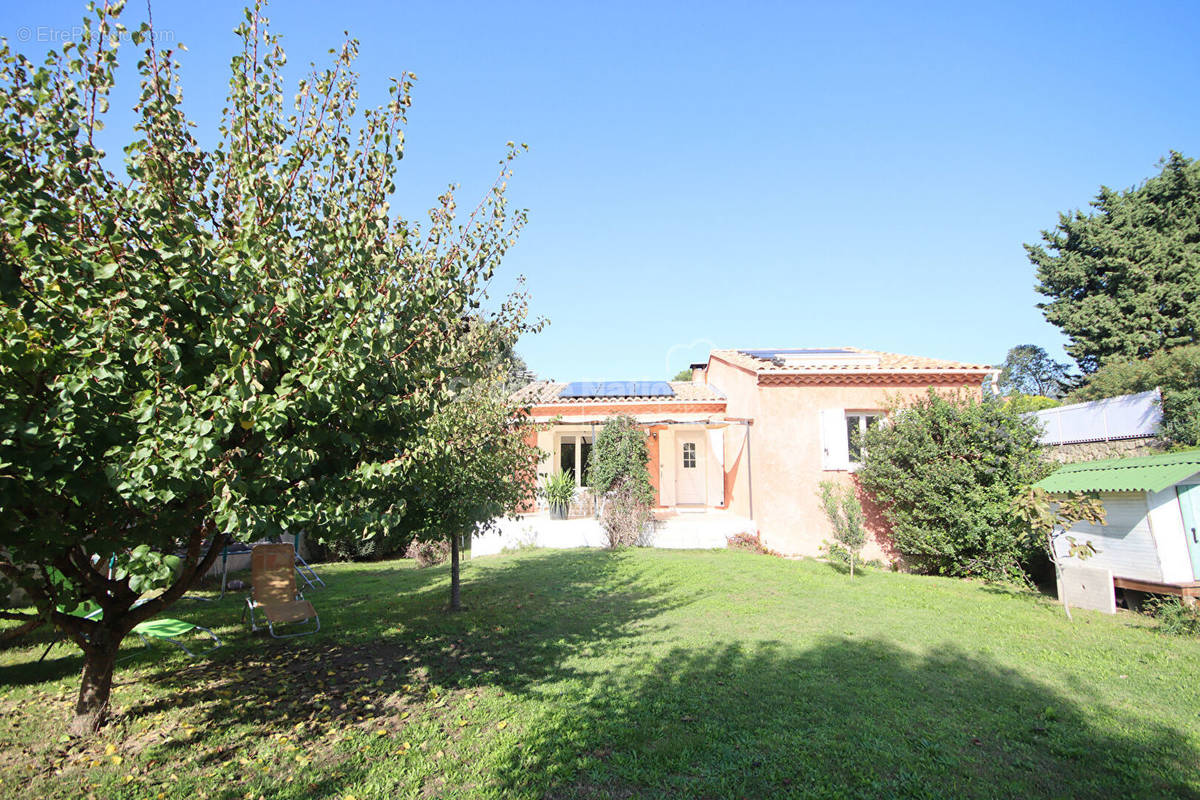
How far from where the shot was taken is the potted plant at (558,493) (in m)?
16.2

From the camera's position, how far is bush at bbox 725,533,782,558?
47.8ft

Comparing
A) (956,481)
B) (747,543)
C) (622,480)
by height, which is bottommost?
(747,543)

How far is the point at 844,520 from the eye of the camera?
12.9 metres

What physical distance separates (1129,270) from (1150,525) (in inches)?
1019

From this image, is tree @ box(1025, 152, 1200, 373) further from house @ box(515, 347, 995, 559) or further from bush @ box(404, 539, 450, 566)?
bush @ box(404, 539, 450, 566)

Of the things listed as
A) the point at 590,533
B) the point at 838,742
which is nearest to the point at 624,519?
the point at 590,533

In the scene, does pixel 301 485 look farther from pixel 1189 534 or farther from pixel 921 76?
pixel 921 76

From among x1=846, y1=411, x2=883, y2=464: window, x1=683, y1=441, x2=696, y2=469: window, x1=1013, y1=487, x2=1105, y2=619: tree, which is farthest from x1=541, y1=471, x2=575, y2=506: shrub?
x1=1013, y1=487, x2=1105, y2=619: tree

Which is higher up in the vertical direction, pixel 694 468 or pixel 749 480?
pixel 694 468

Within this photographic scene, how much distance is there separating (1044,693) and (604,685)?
419 centimetres

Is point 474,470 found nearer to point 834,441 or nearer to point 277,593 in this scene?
point 277,593

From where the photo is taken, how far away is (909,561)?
13.4m

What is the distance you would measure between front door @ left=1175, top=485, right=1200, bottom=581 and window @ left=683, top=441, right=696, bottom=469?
41.0 feet

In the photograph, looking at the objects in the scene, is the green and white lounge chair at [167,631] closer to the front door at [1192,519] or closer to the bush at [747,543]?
the bush at [747,543]
